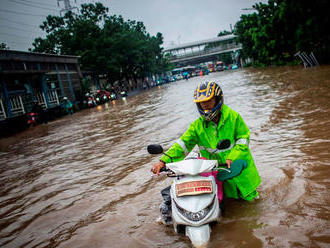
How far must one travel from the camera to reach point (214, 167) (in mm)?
2793

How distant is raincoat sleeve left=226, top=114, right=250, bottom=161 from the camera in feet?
10.1

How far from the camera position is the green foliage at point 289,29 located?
862 inches

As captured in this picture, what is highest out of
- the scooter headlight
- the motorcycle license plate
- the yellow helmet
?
the yellow helmet

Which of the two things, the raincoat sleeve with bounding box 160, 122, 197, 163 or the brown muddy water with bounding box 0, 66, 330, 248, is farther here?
the raincoat sleeve with bounding box 160, 122, 197, 163

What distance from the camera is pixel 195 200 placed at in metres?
2.56

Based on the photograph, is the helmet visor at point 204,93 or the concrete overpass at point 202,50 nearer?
the helmet visor at point 204,93

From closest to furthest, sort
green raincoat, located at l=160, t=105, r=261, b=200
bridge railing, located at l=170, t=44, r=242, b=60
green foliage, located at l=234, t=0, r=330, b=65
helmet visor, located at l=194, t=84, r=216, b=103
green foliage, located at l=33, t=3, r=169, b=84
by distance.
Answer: helmet visor, located at l=194, t=84, r=216, b=103
green raincoat, located at l=160, t=105, r=261, b=200
green foliage, located at l=234, t=0, r=330, b=65
green foliage, located at l=33, t=3, r=169, b=84
bridge railing, located at l=170, t=44, r=242, b=60

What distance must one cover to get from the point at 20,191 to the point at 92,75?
115 ft

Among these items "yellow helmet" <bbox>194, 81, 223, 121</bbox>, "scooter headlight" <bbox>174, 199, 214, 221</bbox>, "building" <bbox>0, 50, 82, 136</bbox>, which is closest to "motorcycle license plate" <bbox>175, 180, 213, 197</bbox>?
"scooter headlight" <bbox>174, 199, 214, 221</bbox>

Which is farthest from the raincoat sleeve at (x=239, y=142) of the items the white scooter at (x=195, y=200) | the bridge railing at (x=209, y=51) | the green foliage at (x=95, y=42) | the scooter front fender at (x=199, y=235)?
the bridge railing at (x=209, y=51)

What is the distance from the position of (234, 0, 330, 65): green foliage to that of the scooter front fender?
2182 centimetres

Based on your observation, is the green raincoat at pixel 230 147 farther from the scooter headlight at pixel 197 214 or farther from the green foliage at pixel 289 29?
the green foliage at pixel 289 29

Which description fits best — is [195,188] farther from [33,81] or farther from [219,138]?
[33,81]

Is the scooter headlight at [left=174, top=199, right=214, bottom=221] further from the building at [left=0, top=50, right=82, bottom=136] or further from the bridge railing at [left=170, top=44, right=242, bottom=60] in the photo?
the bridge railing at [left=170, top=44, right=242, bottom=60]
